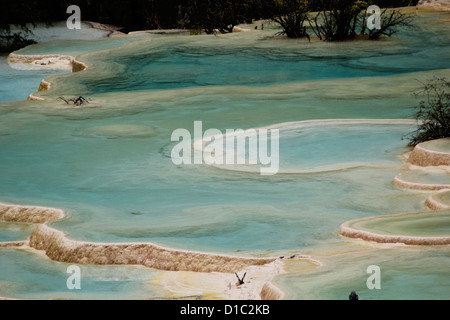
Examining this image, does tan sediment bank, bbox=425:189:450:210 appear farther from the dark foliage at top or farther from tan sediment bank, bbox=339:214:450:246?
the dark foliage at top

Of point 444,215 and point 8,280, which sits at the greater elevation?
point 444,215

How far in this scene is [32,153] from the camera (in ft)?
23.7

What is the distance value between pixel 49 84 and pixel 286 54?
3.65m

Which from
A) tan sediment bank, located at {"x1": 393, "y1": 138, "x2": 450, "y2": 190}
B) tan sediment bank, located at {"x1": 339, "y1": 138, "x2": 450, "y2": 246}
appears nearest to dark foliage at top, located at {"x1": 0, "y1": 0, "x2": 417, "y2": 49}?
tan sediment bank, located at {"x1": 393, "y1": 138, "x2": 450, "y2": 190}

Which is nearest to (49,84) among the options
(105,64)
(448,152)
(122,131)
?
(105,64)

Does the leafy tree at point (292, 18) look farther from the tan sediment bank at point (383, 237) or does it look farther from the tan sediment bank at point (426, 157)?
the tan sediment bank at point (383, 237)

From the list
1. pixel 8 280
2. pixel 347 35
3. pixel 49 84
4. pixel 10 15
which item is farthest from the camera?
pixel 10 15

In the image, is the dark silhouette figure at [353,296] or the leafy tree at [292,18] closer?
the dark silhouette figure at [353,296]

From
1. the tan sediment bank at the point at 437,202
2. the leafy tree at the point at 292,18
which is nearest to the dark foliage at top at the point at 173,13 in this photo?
the leafy tree at the point at 292,18

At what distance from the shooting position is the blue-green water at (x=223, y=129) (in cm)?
473

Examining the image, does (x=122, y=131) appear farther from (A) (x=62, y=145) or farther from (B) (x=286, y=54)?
(B) (x=286, y=54)

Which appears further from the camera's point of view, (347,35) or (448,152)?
(347,35)

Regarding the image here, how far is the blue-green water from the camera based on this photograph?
4.73 m

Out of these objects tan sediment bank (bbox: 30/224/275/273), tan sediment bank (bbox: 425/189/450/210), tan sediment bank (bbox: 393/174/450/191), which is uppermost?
tan sediment bank (bbox: 425/189/450/210)
